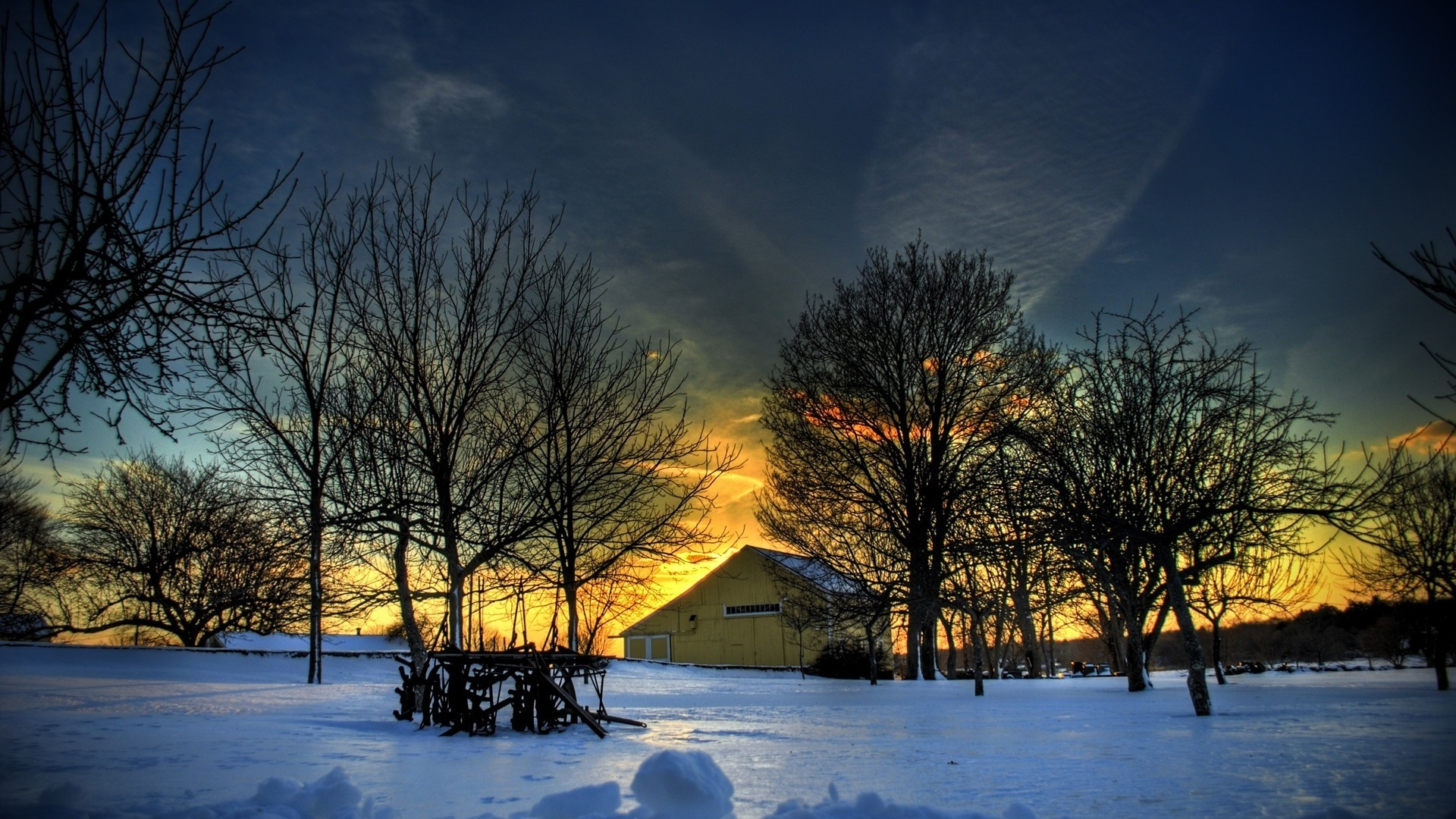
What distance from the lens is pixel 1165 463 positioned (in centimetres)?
1263

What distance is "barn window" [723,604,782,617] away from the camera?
122 ft

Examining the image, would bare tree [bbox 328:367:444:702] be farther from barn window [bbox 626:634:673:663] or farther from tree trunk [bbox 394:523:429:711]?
barn window [bbox 626:634:673:663]

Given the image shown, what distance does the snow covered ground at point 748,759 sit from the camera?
14.3ft

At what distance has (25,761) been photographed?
535cm

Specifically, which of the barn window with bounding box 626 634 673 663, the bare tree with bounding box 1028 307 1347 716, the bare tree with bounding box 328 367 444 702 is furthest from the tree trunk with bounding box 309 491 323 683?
the barn window with bounding box 626 634 673 663

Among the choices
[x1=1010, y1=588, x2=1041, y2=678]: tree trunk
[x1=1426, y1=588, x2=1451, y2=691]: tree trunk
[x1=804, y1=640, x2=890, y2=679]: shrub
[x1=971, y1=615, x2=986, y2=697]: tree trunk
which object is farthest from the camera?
[x1=804, y1=640, x2=890, y2=679]: shrub

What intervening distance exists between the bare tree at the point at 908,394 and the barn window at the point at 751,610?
17.4 metres

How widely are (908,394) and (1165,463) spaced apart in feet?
23.8

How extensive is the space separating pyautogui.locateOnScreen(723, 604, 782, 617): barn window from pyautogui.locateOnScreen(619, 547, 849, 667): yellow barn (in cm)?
4

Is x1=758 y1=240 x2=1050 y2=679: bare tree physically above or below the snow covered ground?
above

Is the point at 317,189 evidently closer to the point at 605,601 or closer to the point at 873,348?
the point at 605,601

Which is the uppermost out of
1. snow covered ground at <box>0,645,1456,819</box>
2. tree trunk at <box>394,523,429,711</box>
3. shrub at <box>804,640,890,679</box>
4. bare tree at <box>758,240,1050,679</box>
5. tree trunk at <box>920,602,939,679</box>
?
bare tree at <box>758,240,1050,679</box>

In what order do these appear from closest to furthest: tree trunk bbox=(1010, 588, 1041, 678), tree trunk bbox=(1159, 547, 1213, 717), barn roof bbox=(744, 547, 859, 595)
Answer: tree trunk bbox=(1159, 547, 1213, 717) < tree trunk bbox=(1010, 588, 1041, 678) < barn roof bbox=(744, 547, 859, 595)

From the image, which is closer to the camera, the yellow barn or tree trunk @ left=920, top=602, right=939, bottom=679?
tree trunk @ left=920, top=602, right=939, bottom=679
